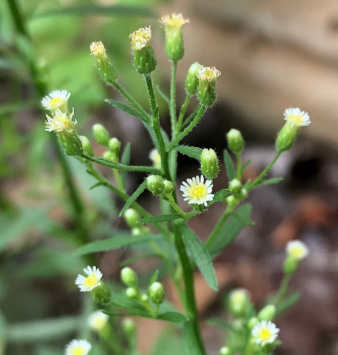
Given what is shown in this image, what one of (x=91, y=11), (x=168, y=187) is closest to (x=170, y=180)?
(x=168, y=187)

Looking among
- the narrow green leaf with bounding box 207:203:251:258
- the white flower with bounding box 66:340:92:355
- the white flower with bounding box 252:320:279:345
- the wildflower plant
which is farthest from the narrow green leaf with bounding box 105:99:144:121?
the white flower with bounding box 66:340:92:355

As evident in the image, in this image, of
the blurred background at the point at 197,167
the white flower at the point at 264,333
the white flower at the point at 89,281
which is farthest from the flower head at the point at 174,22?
the blurred background at the point at 197,167

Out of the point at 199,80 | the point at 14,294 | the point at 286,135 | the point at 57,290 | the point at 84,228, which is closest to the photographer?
the point at 199,80

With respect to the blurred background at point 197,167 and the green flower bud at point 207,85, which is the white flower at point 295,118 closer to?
the green flower bud at point 207,85

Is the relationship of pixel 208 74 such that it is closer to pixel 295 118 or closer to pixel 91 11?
pixel 295 118

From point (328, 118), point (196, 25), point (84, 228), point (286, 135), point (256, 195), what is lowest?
point (286, 135)

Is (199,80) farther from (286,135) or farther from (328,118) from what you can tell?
(328,118)

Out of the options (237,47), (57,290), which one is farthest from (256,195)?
(57,290)
